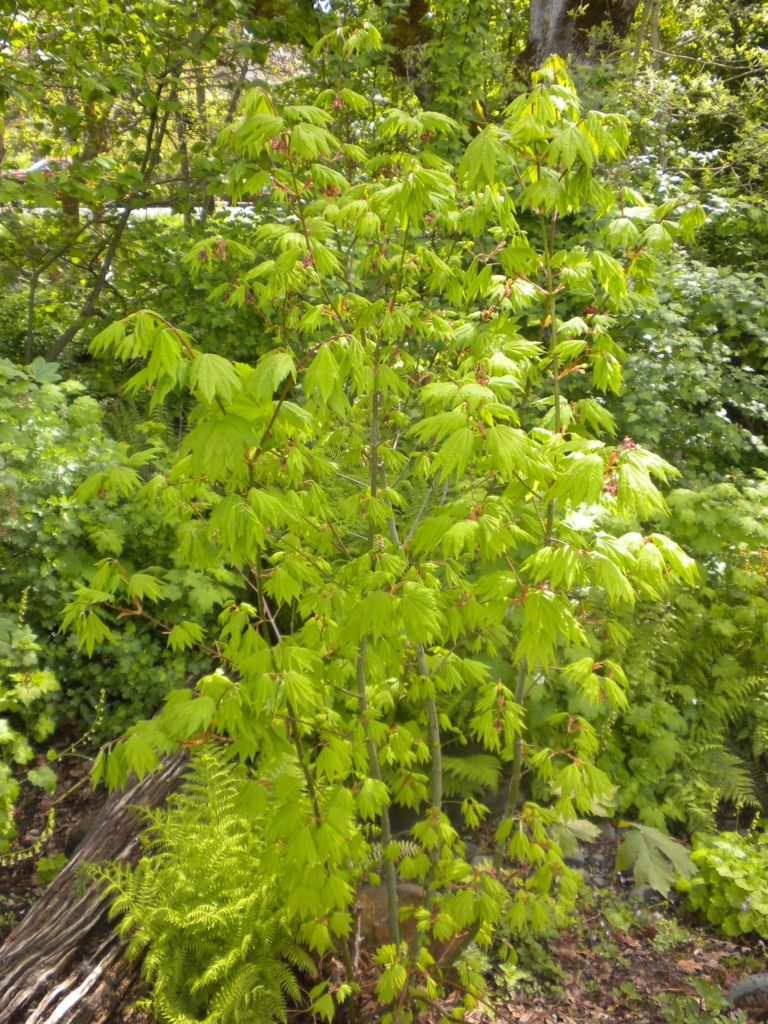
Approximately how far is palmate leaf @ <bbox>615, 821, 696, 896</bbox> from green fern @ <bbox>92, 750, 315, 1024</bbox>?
152 centimetres

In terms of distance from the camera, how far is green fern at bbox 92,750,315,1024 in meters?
2.00

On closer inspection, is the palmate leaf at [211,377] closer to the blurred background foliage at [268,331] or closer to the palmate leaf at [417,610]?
the palmate leaf at [417,610]

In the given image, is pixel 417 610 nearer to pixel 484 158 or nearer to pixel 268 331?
pixel 484 158

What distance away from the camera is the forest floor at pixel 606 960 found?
2.39 m

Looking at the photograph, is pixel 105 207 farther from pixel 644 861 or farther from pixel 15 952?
pixel 644 861

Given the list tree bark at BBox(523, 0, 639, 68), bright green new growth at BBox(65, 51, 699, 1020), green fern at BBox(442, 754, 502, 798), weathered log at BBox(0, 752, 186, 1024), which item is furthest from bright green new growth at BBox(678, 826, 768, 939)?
tree bark at BBox(523, 0, 639, 68)

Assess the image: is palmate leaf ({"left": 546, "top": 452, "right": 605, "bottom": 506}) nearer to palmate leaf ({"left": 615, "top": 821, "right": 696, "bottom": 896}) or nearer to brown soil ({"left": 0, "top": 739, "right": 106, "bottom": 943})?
palmate leaf ({"left": 615, "top": 821, "right": 696, "bottom": 896})

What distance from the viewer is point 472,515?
1.75 metres

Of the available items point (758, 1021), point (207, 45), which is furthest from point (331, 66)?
point (758, 1021)

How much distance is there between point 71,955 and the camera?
2.17m

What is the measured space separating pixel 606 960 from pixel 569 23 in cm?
804

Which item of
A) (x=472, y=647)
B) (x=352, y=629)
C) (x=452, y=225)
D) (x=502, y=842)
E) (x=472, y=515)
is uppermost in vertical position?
(x=452, y=225)

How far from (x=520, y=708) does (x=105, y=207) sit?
5.76 metres

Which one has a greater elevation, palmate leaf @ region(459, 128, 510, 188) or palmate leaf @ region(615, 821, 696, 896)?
palmate leaf @ region(459, 128, 510, 188)
